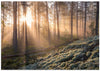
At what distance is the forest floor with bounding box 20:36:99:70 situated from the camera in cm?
397

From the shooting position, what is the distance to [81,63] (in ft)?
13.2

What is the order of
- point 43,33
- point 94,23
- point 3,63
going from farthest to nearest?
1. point 43,33
2. point 94,23
3. point 3,63

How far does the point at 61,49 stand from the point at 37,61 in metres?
1.82

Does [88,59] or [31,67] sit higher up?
[88,59]

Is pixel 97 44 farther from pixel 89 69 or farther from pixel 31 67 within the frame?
pixel 31 67

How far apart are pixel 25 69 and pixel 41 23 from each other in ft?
39.2

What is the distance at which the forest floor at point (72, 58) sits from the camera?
3.97m

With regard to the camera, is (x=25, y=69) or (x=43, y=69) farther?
(x=25, y=69)

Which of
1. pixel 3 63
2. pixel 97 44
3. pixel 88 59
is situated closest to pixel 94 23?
pixel 97 44

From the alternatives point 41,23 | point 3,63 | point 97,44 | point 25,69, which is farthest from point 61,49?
point 41,23

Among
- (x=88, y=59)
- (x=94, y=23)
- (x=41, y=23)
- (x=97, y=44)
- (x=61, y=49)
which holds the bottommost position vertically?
(x=88, y=59)

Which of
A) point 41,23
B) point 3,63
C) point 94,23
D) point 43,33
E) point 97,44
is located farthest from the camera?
point 43,33

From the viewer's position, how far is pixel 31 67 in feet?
16.4

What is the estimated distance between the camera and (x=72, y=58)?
4359mm
